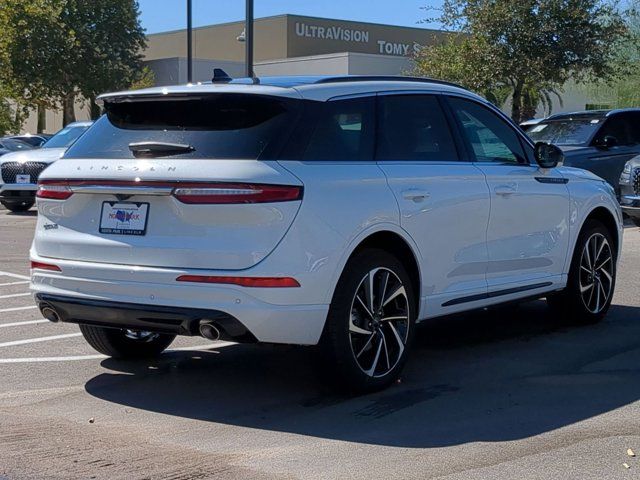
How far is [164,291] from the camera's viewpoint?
578 centimetres

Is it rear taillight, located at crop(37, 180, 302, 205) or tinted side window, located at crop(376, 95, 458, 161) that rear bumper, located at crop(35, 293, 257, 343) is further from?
tinted side window, located at crop(376, 95, 458, 161)

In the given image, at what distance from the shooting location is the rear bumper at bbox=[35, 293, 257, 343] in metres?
5.69

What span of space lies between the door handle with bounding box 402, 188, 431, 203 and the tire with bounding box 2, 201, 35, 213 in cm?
1572

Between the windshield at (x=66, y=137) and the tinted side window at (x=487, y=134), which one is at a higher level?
the tinted side window at (x=487, y=134)

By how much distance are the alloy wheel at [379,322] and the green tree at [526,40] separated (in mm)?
20038

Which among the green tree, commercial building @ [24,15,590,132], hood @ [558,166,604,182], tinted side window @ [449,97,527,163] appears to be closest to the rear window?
tinted side window @ [449,97,527,163]

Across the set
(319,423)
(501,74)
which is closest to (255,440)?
(319,423)

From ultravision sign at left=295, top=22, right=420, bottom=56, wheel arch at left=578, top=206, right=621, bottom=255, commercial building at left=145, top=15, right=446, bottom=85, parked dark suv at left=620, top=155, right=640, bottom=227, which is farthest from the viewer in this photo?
ultravision sign at left=295, top=22, right=420, bottom=56

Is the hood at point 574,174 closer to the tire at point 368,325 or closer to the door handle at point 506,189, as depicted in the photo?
the door handle at point 506,189

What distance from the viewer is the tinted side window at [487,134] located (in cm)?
740

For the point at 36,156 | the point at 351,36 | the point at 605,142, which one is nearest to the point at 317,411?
the point at 605,142

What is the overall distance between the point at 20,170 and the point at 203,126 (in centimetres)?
1481

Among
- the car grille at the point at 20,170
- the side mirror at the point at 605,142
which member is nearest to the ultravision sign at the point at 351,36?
the car grille at the point at 20,170

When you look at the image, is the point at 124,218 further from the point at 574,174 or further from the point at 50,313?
the point at 574,174
